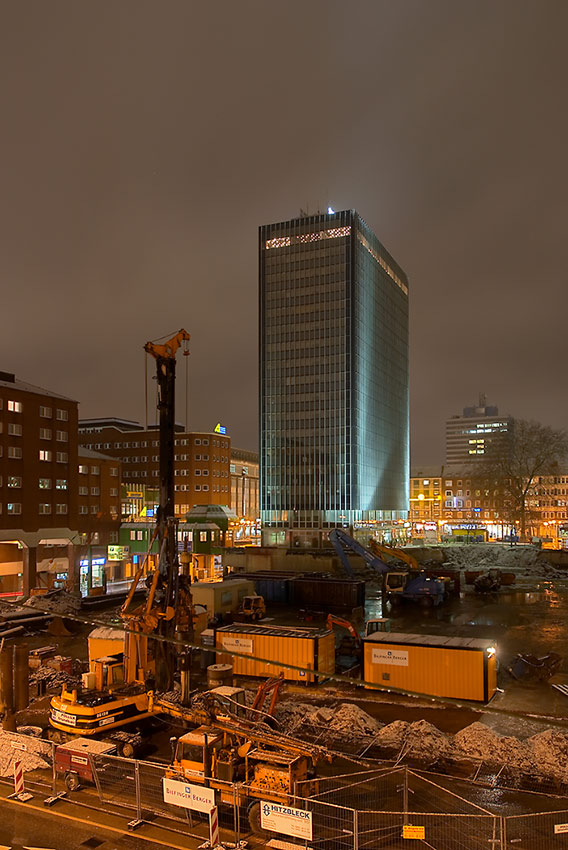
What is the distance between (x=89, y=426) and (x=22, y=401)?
111m

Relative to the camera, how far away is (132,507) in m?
126

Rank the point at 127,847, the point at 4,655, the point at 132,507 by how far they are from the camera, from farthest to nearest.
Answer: the point at 132,507 → the point at 4,655 → the point at 127,847

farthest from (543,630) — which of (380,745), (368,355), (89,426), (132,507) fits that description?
(89,426)

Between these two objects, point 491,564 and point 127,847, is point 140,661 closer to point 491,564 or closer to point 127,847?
point 127,847

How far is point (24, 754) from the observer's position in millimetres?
19953

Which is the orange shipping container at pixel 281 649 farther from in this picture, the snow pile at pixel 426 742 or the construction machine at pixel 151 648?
the snow pile at pixel 426 742

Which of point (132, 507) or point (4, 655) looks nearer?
point (4, 655)

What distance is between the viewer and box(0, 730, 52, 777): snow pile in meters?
19.3

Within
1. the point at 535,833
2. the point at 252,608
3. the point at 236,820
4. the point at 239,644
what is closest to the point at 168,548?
the point at 239,644

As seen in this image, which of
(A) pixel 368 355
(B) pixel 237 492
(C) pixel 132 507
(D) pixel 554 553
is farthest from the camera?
(B) pixel 237 492

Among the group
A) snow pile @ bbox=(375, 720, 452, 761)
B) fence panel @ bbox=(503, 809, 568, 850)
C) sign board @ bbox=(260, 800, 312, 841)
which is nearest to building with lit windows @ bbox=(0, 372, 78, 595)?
snow pile @ bbox=(375, 720, 452, 761)

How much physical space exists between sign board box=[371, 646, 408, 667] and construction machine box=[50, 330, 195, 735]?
823cm

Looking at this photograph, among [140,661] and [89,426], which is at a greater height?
[89,426]

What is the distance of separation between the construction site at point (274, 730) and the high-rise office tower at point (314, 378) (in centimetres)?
9263
